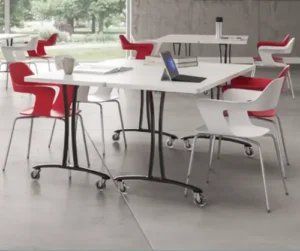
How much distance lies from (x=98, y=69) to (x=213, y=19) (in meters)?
9.32

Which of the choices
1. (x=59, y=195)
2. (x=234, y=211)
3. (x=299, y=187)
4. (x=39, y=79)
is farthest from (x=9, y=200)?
(x=299, y=187)

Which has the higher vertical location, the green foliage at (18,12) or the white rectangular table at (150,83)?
the green foliage at (18,12)

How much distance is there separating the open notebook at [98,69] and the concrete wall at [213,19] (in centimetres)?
880

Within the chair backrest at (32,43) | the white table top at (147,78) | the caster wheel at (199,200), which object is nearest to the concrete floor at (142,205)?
the caster wheel at (199,200)

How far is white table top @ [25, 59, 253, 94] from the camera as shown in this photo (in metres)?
4.55

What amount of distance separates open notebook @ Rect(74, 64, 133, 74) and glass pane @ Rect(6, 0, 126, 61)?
9.21 meters

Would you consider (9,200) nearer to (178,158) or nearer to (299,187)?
(178,158)

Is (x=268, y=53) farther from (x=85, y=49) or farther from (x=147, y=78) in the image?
(x=85, y=49)

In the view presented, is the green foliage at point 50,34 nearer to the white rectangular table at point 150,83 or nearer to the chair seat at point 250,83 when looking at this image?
the chair seat at point 250,83

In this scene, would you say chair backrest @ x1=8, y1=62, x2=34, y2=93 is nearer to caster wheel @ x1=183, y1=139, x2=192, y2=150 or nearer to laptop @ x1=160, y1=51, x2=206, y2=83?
laptop @ x1=160, y1=51, x2=206, y2=83

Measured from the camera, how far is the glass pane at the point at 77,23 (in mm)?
14375

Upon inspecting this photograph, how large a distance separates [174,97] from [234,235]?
5679mm

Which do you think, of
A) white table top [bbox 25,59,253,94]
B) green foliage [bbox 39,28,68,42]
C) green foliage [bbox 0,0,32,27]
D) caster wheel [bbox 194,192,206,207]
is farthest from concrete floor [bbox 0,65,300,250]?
green foliage [bbox 39,28,68,42]

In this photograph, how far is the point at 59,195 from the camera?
4.77 metres
